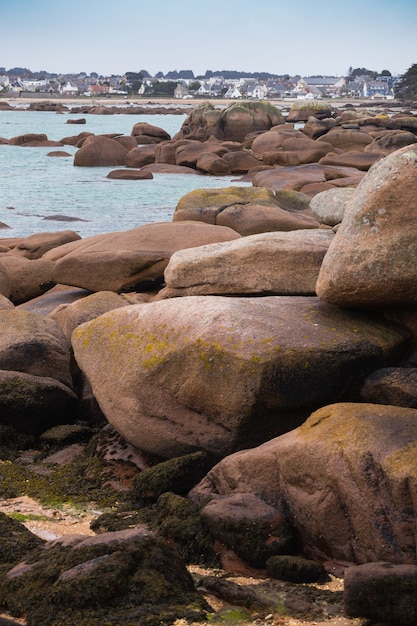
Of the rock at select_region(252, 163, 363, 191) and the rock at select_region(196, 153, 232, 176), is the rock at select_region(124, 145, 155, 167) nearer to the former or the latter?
the rock at select_region(196, 153, 232, 176)

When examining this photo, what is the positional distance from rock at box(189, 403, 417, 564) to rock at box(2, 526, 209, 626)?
107 cm

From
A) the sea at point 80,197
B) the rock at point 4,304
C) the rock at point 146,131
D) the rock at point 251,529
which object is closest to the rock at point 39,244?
the sea at point 80,197

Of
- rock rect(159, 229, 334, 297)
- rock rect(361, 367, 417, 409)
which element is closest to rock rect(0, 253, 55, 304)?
rock rect(159, 229, 334, 297)

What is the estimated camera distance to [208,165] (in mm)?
35625

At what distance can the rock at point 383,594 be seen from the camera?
443 cm

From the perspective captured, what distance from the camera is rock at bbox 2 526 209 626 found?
4496 mm

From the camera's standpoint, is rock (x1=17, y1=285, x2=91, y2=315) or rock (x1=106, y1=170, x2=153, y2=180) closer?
rock (x1=17, y1=285, x2=91, y2=315)

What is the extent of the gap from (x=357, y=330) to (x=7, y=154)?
1804 inches

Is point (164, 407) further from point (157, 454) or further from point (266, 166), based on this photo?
point (266, 166)

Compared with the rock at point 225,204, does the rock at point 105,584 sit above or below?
below

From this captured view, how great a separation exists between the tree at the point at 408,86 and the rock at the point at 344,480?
387 feet

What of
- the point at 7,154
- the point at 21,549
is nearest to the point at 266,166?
the point at 7,154

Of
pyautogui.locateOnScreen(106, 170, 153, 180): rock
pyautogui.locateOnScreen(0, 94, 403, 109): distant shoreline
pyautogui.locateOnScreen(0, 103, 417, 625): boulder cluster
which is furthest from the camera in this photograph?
pyautogui.locateOnScreen(0, 94, 403, 109): distant shoreline

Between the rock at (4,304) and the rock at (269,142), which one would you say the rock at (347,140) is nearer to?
the rock at (269,142)
